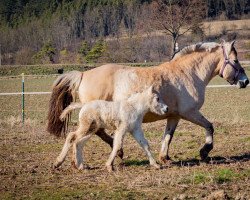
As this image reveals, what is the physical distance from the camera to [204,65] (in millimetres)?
10648

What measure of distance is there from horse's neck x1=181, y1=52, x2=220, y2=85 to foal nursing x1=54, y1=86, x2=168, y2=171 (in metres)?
1.24

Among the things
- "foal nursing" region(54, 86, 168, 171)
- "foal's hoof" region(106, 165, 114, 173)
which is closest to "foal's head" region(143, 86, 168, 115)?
"foal nursing" region(54, 86, 168, 171)

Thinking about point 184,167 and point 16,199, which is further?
point 184,167

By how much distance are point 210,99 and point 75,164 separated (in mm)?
A: 17881

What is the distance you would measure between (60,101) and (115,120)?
1.76m

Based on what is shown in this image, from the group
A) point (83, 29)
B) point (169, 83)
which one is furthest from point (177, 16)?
point (83, 29)

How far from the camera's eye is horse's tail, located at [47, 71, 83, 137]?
10.5 meters

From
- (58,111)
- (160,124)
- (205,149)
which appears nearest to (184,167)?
(205,149)

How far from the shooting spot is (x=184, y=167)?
943 cm

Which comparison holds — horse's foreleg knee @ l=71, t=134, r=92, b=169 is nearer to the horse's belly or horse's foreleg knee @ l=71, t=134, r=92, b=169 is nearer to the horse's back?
the horse's back

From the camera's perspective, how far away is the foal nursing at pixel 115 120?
9.21 m

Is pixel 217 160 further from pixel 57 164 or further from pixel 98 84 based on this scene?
pixel 57 164

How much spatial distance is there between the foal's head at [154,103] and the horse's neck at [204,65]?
112 cm

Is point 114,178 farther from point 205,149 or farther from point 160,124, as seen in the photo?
point 160,124
